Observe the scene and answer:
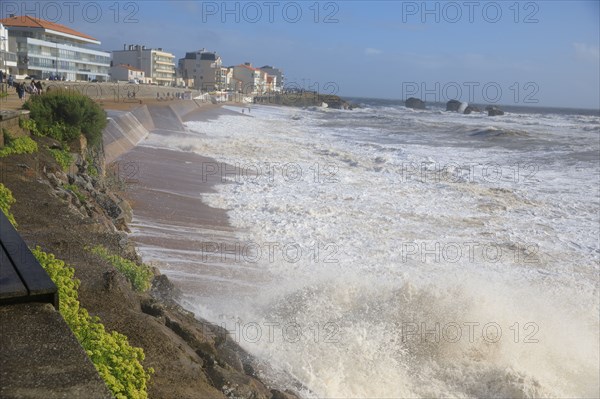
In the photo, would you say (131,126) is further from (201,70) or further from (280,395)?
(201,70)

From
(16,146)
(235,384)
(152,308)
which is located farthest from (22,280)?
(16,146)

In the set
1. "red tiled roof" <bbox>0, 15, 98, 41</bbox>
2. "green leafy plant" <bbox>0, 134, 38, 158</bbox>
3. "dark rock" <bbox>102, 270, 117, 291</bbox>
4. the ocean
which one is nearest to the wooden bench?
"dark rock" <bbox>102, 270, 117, 291</bbox>

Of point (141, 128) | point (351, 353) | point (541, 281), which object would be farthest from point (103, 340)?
point (141, 128)

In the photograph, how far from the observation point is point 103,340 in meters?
4.13

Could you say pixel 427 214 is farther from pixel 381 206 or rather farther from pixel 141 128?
pixel 141 128

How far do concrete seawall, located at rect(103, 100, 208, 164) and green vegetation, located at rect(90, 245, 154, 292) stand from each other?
489 inches

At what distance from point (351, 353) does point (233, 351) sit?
59.5 inches

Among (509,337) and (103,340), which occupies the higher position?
(103,340)

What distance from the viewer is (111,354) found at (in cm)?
398

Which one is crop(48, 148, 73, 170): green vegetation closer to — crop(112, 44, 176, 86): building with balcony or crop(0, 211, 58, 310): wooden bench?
crop(0, 211, 58, 310): wooden bench

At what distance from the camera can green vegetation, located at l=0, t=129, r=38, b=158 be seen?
446 inches

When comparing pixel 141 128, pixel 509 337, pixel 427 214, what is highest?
pixel 141 128

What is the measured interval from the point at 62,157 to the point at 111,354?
10243mm

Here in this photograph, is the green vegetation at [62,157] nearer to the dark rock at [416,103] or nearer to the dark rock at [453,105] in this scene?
the dark rock at [453,105]
